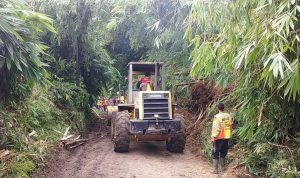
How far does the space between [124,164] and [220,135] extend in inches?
89.4

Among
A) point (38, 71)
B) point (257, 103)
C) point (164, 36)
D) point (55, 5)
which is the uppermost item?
point (55, 5)

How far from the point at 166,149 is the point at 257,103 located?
166 inches

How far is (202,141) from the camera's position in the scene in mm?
10328

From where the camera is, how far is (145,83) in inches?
429

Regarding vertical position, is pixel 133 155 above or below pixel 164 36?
below

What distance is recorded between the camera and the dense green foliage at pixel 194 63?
4.86 m

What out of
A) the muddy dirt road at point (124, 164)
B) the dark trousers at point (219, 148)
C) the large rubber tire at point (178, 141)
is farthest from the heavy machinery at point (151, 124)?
the dark trousers at point (219, 148)

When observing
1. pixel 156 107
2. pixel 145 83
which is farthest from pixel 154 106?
pixel 145 83

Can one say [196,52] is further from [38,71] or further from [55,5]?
[55,5]

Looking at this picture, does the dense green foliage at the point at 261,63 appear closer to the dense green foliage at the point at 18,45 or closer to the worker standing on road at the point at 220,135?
the worker standing on road at the point at 220,135

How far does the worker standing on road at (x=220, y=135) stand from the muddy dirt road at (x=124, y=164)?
39cm

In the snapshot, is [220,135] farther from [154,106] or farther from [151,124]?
[154,106]

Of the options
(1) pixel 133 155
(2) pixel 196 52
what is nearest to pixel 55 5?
(1) pixel 133 155

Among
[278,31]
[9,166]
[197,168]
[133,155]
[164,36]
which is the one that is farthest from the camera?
[164,36]
